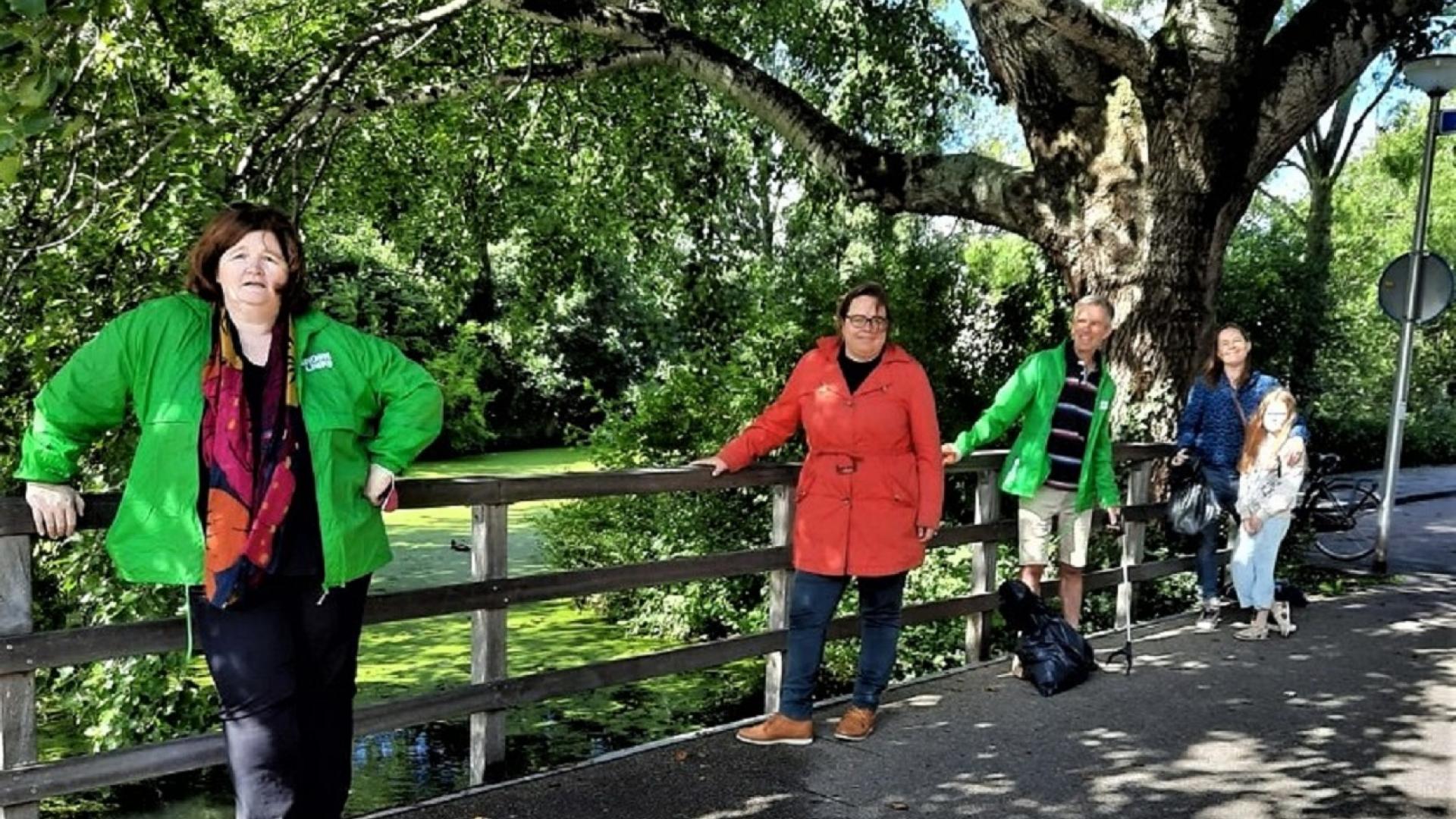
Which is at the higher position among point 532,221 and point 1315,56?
point 1315,56

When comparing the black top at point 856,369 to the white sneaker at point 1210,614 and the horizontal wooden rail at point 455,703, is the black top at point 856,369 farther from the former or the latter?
the white sneaker at point 1210,614

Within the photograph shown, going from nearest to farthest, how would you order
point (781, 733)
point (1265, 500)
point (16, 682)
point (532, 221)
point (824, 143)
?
point (16, 682) → point (781, 733) → point (1265, 500) → point (824, 143) → point (532, 221)

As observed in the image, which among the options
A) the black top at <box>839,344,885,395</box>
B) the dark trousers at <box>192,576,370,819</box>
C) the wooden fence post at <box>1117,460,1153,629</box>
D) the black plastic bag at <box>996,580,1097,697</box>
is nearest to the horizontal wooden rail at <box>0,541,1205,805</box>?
the black plastic bag at <box>996,580,1097,697</box>

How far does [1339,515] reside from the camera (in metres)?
12.4

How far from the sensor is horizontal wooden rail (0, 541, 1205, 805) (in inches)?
133

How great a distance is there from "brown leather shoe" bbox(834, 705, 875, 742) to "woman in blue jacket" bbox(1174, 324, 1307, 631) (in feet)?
10.0

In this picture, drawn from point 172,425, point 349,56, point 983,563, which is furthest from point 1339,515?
point 172,425

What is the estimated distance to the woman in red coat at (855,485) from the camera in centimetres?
472

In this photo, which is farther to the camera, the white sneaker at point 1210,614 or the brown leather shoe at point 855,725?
the white sneaker at point 1210,614

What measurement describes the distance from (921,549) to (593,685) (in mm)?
1435

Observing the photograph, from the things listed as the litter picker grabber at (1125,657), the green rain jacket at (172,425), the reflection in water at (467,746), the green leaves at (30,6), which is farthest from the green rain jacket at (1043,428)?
the green leaves at (30,6)

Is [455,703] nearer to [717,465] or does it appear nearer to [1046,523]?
[717,465]

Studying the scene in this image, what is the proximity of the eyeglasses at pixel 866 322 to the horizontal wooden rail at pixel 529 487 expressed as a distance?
2.74 feet

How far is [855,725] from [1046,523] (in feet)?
5.60
